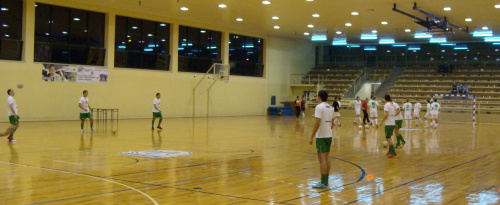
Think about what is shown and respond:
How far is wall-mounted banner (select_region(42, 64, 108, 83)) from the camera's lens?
2531 centimetres

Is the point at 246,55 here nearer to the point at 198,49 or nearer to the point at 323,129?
the point at 198,49

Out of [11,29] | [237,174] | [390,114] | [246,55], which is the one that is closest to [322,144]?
[237,174]

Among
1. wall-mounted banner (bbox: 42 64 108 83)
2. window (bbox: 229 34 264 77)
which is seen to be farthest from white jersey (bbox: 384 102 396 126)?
window (bbox: 229 34 264 77)

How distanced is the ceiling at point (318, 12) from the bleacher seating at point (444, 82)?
196 inches

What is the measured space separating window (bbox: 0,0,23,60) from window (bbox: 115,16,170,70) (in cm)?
549

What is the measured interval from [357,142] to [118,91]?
53.6 feet

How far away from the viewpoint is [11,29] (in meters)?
23.9

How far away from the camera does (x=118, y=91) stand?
93.1ft

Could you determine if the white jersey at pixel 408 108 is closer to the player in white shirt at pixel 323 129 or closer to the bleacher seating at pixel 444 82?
the bleacher seating at pixel 444 82

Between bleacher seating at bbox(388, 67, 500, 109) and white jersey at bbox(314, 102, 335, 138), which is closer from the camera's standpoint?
white jersey at bbox(314, 102, 335, 138)

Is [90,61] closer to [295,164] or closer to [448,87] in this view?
[295,164]

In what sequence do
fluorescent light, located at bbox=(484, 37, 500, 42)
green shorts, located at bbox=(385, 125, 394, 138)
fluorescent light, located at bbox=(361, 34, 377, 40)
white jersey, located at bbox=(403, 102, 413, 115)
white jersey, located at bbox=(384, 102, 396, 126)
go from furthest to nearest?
fluorescent light, located at bbox=(484, 37, 500, 42), fluorescent light, located at bbox=(361, 34, 377, 40), white jersey, located at bbox=(403, 102, 413, 115), white jersey, located at bbox=(384, 102, 396, 126), green shorts, located at bbox=(385, 125, 394, 138)

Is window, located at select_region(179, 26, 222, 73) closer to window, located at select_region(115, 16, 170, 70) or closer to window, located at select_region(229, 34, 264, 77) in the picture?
window, located at select_region(115, 16, 170, 70)

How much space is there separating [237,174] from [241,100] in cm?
2742
